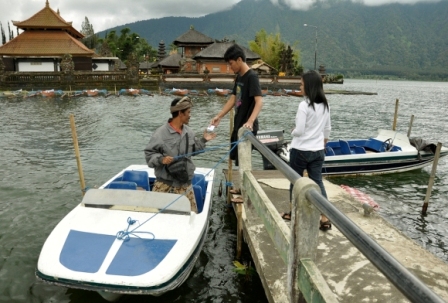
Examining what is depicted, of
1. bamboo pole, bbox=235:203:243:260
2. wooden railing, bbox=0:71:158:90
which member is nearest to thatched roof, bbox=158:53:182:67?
wooden railing, bbox=0:71:158:90

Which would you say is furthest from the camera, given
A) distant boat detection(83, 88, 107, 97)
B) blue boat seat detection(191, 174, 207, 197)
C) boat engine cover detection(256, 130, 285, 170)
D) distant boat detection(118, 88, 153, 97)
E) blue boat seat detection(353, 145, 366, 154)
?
distant boat detection(118, 88, 153, 97)

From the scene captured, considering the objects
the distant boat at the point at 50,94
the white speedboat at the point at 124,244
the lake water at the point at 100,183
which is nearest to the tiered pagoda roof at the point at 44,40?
the distant boat at the point at 50,94

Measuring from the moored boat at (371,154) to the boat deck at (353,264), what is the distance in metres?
5.73

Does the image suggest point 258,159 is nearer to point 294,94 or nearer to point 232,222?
point 232,222

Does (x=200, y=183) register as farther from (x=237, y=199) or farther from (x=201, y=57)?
(x=201, y=57)

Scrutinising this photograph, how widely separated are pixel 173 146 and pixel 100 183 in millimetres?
6564

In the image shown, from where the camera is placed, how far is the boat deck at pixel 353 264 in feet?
12.3

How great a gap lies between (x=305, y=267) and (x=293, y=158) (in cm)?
266

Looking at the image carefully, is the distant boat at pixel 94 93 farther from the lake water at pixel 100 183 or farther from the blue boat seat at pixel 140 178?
the blue boat seat at pixel 140 178

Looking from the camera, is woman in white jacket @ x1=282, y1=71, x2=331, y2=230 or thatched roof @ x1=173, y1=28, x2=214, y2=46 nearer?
woman in white jacket @ x1=282, y1=71, x2=331, y2=230

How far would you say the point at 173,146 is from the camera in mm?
5570

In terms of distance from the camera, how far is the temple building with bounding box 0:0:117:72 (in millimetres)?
45625

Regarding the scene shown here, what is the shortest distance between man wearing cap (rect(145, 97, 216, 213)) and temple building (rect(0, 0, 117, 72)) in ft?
149

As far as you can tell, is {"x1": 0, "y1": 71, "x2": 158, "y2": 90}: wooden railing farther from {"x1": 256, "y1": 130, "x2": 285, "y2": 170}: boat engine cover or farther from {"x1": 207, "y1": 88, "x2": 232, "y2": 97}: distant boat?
{"x1": 256, "y1": 130, "x2": 285, "y2": 170}: boat engine cover
